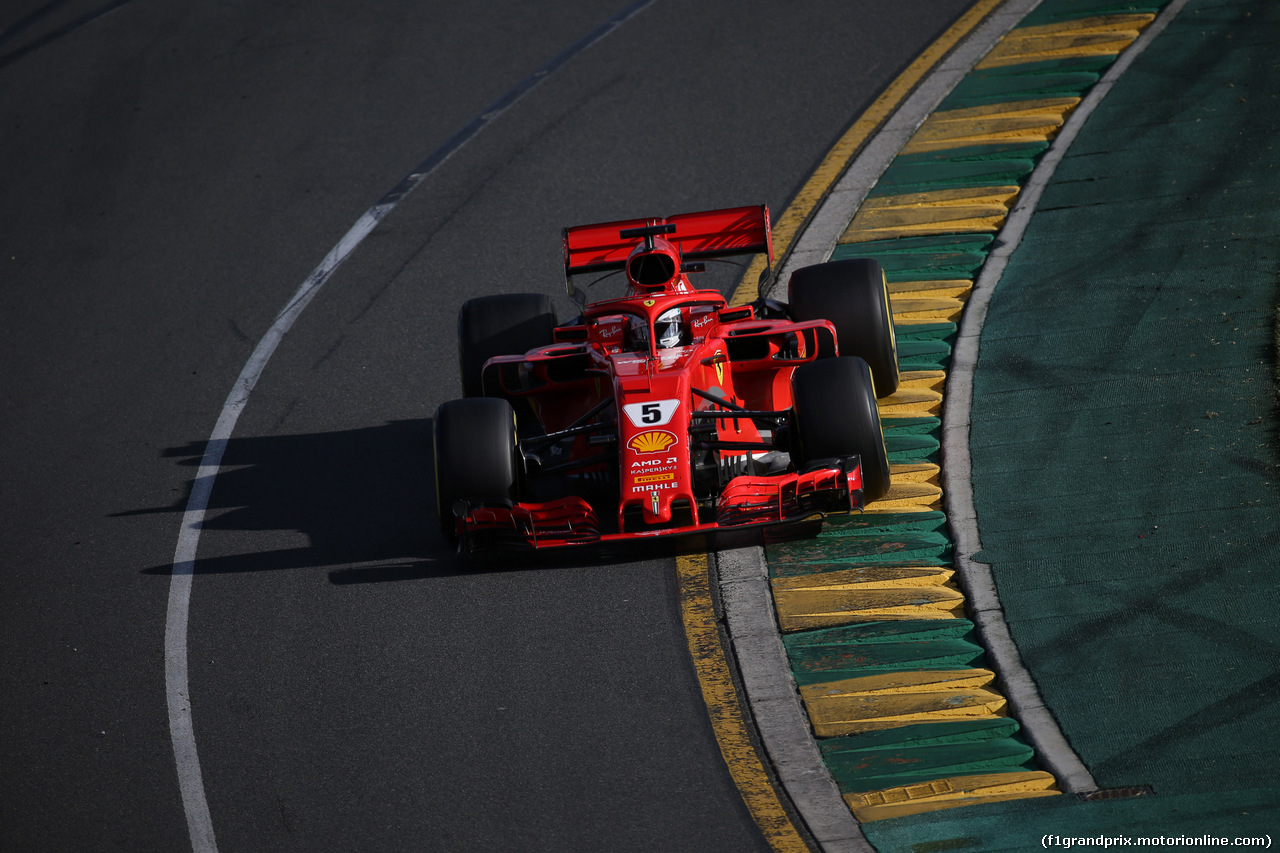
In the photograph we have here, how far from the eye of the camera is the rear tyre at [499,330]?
9570mm

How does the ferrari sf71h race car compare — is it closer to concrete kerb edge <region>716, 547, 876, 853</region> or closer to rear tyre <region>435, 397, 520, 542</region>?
rear tyre <region>435, 397, 520, 542</region>

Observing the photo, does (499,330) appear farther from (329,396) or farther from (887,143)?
(887,143)

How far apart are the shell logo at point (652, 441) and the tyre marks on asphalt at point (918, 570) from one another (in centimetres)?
98

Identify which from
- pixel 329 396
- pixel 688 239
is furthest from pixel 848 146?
pixel 329 396

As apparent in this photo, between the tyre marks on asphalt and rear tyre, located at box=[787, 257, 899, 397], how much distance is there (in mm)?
400

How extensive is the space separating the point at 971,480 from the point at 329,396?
5036 mm

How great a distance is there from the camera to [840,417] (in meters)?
8.00

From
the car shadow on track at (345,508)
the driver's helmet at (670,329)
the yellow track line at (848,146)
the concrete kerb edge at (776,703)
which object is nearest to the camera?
the concrete kerb edge at (776,703)

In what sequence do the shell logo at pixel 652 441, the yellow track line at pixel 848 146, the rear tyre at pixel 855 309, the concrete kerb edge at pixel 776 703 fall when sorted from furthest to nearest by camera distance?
1. the yellow track line at pixel 848 146
2. the rear tyre at pixel 855 309
3. the shell logo at pixel 652 441
4. the concrete kerb edge at pixel 776 703

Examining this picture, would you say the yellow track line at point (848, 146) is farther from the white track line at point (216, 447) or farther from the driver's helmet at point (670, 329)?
the white track line at point (216, 447)

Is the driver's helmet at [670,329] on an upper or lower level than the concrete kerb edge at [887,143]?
lower

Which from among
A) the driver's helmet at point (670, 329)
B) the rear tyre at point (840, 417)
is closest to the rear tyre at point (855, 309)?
the driver's helmet at point (670, 329)

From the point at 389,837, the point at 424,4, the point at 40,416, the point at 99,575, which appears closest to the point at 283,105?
the point at 424,4

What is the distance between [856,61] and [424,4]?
18.2 feet
